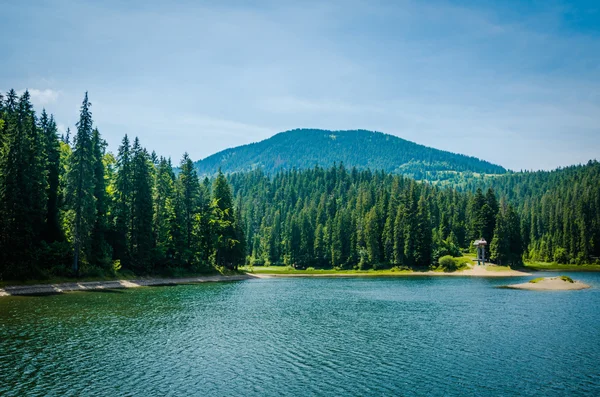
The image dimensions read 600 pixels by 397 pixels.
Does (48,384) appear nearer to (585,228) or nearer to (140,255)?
(140,255)

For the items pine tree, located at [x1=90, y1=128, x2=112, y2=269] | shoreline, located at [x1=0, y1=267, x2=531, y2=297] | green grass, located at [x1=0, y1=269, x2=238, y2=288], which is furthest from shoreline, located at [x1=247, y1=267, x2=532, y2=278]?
pine tree, located at [x1=90, y1=128, x2=112, y2=269]

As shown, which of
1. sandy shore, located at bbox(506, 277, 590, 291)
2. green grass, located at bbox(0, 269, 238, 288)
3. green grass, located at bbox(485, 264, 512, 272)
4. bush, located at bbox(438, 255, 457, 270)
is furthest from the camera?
bush, located at bbox(438, 255, 457, 270)

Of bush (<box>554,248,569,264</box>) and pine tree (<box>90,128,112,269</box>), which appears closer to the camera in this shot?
pine tree (<box>90,128,112,269</box>)

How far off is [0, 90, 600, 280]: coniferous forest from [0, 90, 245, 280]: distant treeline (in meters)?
0.19

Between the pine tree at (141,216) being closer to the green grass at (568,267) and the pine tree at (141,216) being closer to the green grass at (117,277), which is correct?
the green grass at (117,277)

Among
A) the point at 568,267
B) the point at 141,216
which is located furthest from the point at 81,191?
the point at 568,267

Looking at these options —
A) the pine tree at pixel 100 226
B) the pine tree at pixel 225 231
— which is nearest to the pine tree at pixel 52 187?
the pine tree at pixel 100 226

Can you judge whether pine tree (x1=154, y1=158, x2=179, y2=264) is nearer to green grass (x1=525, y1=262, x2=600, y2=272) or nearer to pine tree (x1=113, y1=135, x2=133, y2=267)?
pine tree (x1=113, y1=135, x2=133, y2=267)

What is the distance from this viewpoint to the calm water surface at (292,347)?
85.8ft

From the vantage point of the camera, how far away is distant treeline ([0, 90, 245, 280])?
6400 centimetres

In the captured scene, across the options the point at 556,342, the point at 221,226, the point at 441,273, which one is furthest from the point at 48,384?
the point at 441,273

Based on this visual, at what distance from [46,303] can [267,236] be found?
457 feet

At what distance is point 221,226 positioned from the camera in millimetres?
105625

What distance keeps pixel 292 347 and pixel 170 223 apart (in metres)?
66.0
